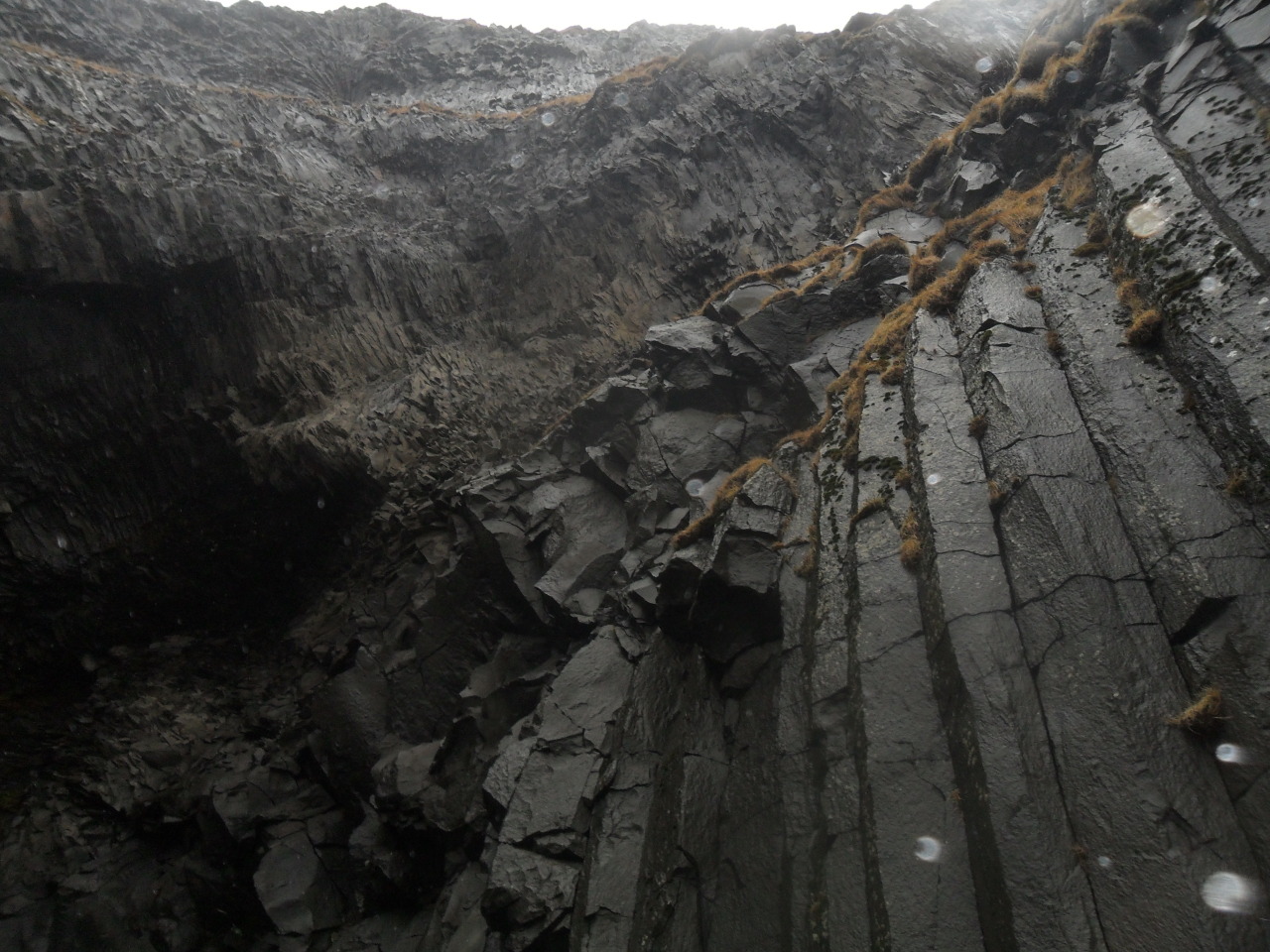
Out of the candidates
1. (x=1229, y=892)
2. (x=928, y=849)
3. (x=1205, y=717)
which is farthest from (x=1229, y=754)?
(x=928, y=849)

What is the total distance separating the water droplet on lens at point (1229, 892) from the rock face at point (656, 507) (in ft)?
0.11

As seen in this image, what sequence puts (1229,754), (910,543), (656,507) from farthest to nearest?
(656,507)
(910,543)
(1229,754)

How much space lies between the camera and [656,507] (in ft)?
60.7

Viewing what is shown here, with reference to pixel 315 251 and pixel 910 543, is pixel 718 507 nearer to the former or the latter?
pixel 910 543

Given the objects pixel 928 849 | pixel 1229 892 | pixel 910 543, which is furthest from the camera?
pixel 910 543

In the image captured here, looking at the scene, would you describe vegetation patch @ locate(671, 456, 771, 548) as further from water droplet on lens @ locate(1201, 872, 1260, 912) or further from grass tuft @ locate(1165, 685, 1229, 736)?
water droplet on lens @ locate(1201, 872, 1260, 912)

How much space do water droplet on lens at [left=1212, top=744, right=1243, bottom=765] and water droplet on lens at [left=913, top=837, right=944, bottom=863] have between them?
2.89 m

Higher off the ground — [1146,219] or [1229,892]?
[1146,219]

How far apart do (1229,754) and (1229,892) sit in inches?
53.6

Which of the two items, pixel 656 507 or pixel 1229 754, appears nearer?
pixel 1229 754

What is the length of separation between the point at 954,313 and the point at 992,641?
8962mm

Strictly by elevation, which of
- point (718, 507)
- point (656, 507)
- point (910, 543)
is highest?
point (656, 507)

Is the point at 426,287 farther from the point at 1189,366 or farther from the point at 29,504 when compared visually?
the point at 1189,366

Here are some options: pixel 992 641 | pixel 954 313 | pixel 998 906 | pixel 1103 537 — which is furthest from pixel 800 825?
pixel 954 313
